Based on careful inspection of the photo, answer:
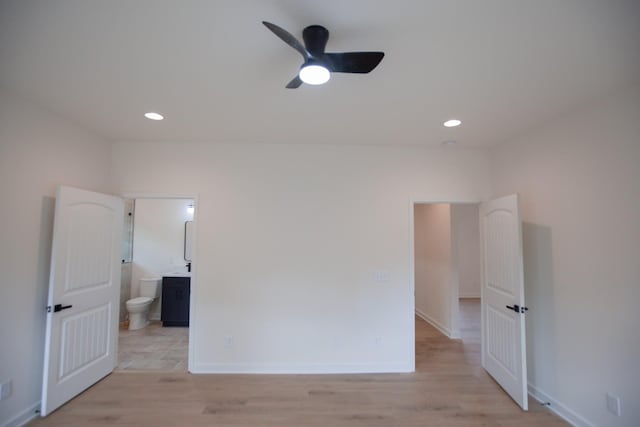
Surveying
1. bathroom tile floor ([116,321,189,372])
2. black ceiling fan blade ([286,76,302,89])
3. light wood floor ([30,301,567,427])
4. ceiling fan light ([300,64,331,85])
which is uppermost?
black ceiling fan blade ([286,76,302,89])

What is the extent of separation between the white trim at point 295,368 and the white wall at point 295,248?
1 cm

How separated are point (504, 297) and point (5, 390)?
14.3 ft

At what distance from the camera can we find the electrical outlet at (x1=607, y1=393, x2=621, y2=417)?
82.8 inches

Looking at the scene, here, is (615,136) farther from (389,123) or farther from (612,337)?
(389,123)

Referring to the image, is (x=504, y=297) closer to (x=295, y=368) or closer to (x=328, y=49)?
(x=295, y=368)

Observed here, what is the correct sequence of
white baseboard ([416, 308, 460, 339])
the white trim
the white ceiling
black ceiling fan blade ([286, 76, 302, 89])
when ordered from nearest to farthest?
the white ceiling
black ceiling fan blade ([286, 76, 302, 89])
the white trim
white baseboard ([416, 308, 460, 339])

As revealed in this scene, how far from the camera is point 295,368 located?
330cm

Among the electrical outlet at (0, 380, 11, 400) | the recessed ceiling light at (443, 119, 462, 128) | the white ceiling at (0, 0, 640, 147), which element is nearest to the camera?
the white ceiling at (0, 0, 640, 147)

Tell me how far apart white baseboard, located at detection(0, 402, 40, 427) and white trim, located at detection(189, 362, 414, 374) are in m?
1.25

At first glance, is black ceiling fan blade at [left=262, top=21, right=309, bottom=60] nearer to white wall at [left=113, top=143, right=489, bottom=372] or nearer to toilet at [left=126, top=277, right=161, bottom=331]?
white wall at [left=113, top=143, right=489, bottom=372]

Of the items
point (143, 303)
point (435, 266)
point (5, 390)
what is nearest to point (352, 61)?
point (5, 390)

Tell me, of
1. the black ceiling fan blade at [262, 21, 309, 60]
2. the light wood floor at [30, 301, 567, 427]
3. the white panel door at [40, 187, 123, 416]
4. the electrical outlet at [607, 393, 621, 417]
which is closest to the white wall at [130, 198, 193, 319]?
the white panel door at [40, 187, 123, 416]

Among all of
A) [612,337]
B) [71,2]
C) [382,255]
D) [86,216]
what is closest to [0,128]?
[86,216]

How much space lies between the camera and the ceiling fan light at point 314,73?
1.49 m
